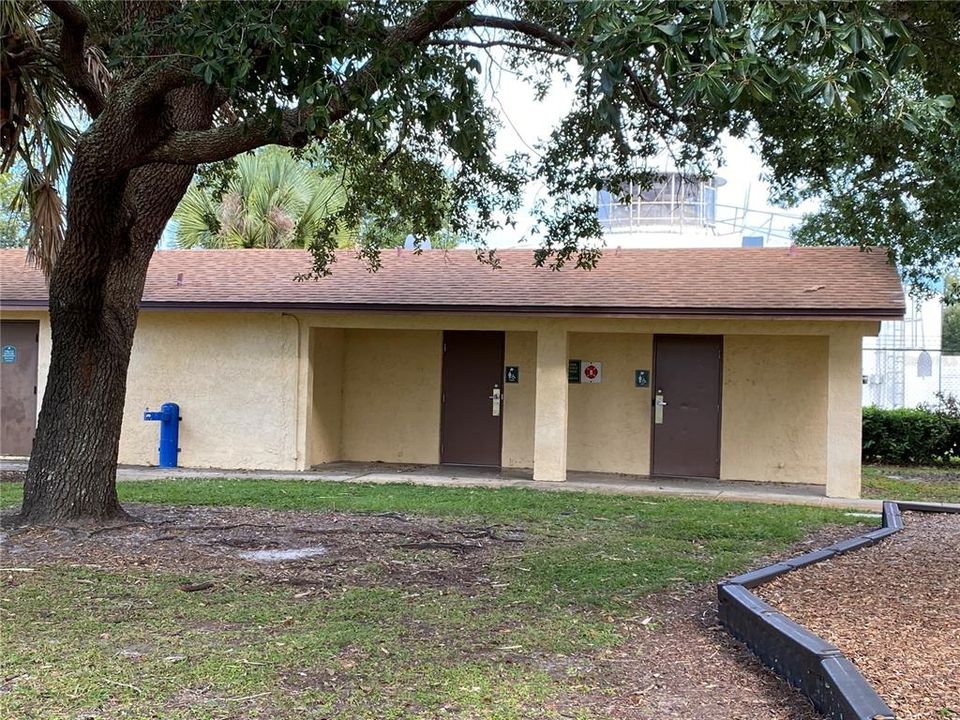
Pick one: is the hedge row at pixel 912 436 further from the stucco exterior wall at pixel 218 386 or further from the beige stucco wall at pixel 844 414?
the stucco exterior wall at pixel 218 386

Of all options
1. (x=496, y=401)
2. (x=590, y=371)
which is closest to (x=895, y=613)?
(x=590, y=371)

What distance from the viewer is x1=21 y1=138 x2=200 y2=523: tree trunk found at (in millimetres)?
8328

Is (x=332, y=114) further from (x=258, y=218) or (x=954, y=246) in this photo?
(x=258, y=218)

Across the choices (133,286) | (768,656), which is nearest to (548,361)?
(133,286)

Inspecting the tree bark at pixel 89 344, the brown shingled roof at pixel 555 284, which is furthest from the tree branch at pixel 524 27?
the brown shingled roof at pixel 555 284

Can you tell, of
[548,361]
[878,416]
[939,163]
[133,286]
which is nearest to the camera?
[133,286]

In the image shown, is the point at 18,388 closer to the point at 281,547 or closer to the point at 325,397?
the point at 325,397

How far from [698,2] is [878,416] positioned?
47.8ft

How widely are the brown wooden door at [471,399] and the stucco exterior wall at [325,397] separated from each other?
70.0 inches

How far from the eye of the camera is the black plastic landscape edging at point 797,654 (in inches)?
158

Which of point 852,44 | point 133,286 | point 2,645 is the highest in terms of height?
point 852,44

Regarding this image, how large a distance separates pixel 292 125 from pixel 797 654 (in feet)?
15.5

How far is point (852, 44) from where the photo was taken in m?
4.48

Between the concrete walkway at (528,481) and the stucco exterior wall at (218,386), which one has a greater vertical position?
the stucco exterior wall at (218,386)
